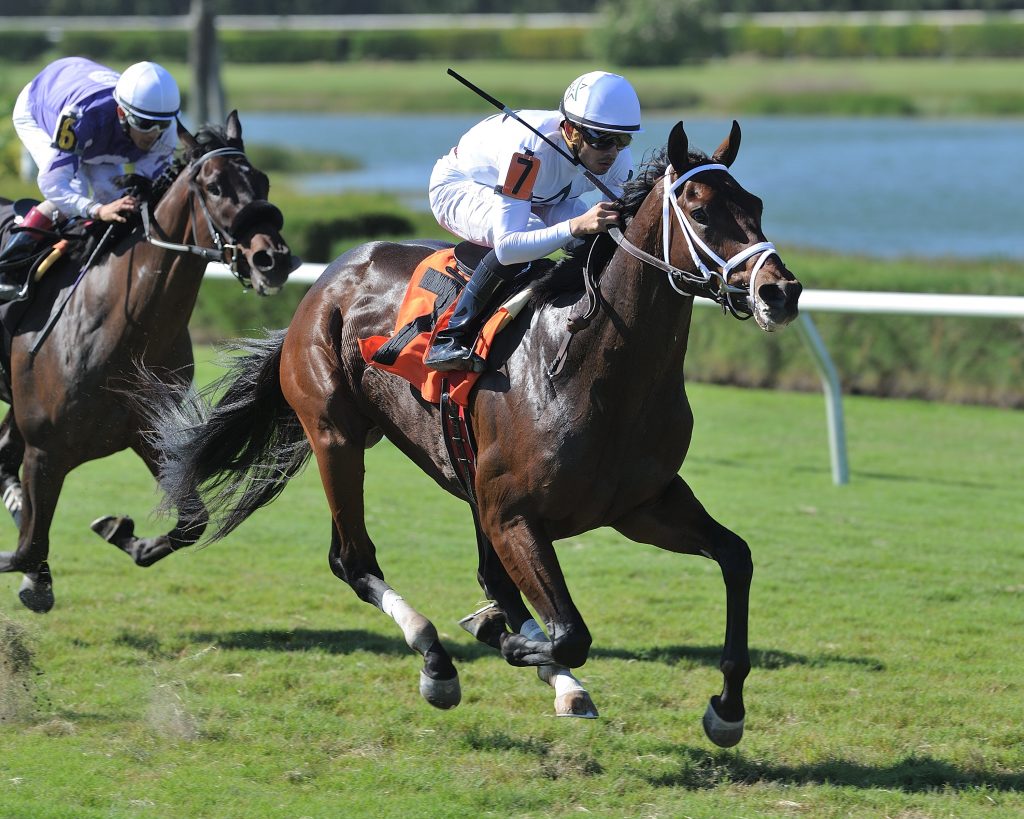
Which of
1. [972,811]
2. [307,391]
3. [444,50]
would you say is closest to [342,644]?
[307,391]

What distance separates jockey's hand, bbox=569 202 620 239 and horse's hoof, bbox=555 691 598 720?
4.47 feet

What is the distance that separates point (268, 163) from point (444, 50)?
105ft

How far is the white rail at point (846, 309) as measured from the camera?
25.2ft

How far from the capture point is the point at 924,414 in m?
10.3

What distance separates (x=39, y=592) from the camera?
5723mm

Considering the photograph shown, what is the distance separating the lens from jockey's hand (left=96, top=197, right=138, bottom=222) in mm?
5707

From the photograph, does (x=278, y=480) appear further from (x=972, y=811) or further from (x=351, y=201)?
(x=351, y=201)

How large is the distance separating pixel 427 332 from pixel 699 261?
3.94 feet

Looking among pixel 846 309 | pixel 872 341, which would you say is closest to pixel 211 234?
pixel 846 309

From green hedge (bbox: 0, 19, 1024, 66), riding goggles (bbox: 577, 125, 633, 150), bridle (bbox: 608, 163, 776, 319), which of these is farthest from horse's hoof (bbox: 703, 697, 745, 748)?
green hedge (bbox: 0, 19, 1024, 66)

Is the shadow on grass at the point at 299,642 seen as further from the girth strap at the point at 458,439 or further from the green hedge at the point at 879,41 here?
the green hedge at the point at 879,41

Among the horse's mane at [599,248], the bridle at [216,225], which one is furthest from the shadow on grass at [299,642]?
the horse's mane at [599,248]

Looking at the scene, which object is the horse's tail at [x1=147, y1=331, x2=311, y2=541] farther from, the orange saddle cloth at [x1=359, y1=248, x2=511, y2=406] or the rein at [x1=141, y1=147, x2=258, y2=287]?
the orange saddle cloth at [x1=359, y1=248, x2=511, y2=406]

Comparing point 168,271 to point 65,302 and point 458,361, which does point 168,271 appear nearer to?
point 65,302
